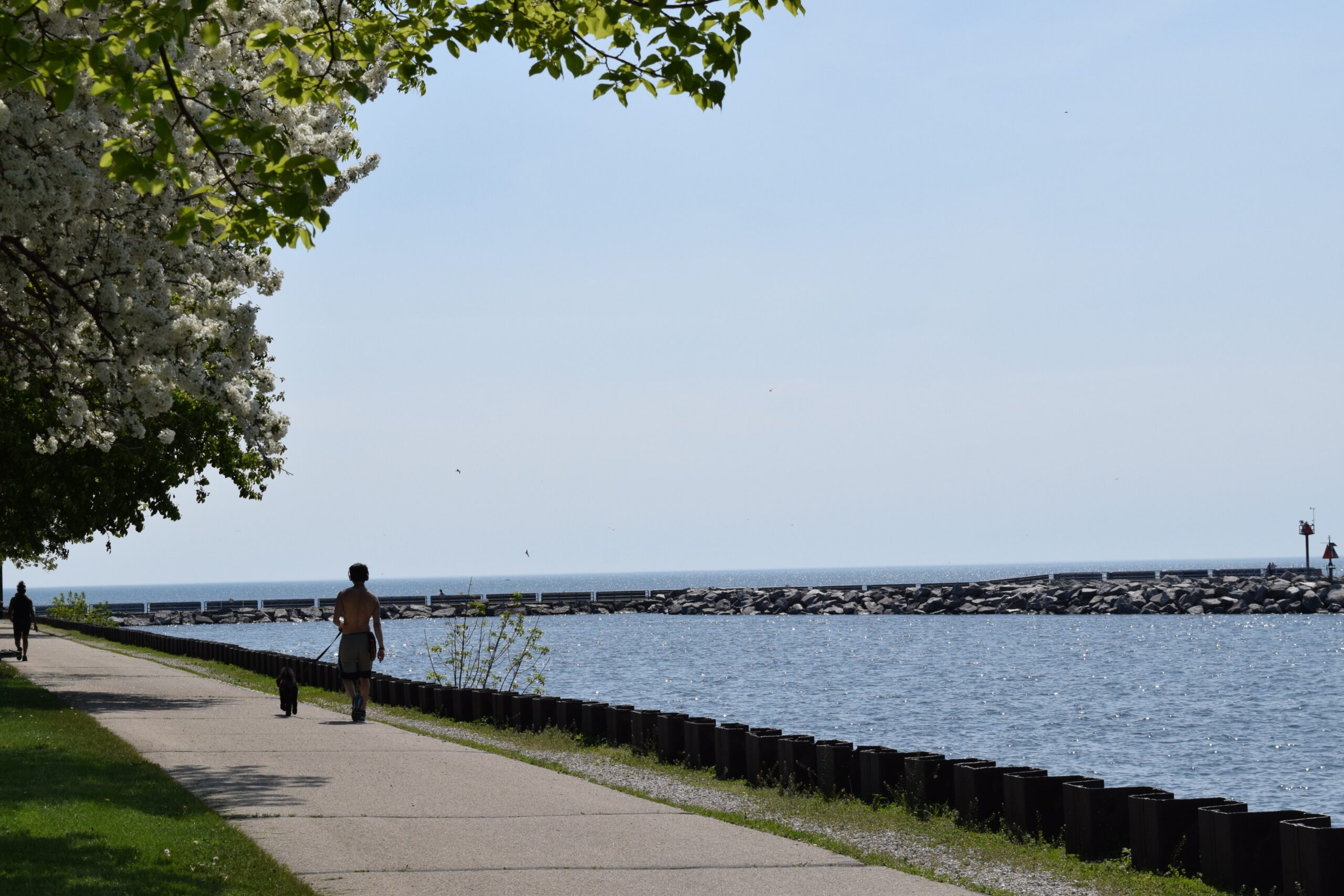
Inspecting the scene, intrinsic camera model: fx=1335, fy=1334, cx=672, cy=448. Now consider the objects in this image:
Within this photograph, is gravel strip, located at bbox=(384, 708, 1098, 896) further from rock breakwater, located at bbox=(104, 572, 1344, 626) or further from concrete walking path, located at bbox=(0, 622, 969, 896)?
rock breakwater, located at bbox=(104, 572, 1344, 626)

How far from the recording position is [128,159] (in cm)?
783

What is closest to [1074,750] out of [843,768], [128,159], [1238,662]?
[843,768]

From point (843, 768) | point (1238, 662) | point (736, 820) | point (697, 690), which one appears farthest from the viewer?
point (1238, 662)

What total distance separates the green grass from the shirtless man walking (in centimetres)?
353

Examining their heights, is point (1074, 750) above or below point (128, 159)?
below

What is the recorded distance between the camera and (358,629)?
16.1 metres

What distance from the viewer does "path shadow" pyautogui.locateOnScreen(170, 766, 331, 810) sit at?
9.84 m

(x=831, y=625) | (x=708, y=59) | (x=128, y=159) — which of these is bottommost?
(x=831, y=625)

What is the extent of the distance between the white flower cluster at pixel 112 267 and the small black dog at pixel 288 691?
366 centimetres

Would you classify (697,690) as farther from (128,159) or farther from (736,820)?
(128,159)

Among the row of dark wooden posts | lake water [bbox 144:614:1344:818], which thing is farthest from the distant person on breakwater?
the row of dark wooden posts

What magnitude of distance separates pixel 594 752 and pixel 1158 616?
9094cm

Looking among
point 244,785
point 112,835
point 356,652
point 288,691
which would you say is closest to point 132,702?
point 288,691

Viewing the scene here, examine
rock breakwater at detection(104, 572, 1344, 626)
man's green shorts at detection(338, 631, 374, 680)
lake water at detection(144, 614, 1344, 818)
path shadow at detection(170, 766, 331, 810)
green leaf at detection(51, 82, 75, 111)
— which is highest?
green leaf at detection(51, 82, 75, 111)
